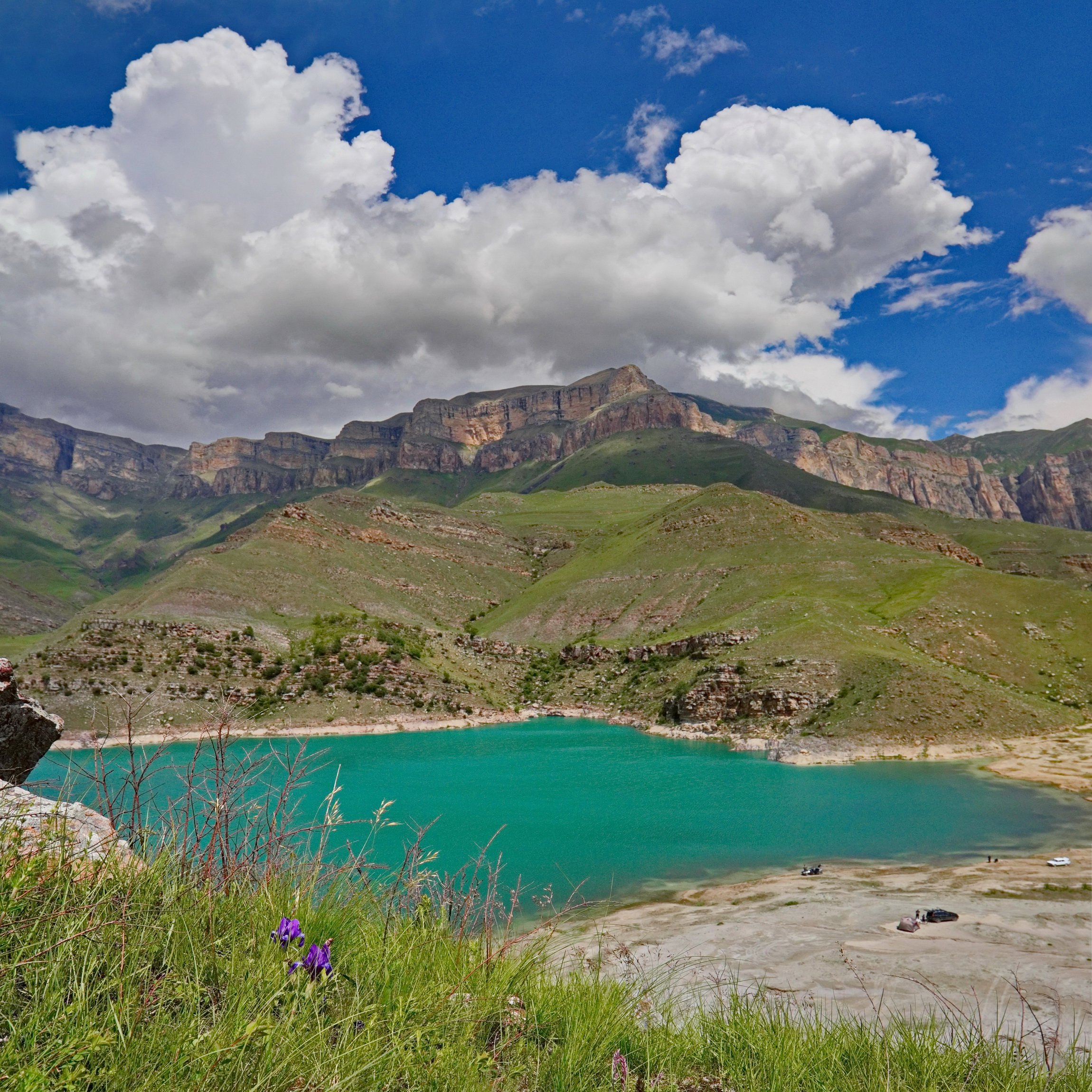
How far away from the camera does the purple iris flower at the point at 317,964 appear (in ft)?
9.22

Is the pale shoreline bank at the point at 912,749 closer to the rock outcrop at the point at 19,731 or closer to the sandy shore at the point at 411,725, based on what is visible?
the sandy shore at the point at 411,725

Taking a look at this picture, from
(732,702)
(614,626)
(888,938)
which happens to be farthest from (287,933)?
(614,626)

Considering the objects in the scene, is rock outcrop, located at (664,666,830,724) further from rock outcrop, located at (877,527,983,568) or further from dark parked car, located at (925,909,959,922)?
rock outcrop, located at (877,527,983,568)

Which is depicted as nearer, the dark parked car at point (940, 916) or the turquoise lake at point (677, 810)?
the dark parked car at point (940, 916)

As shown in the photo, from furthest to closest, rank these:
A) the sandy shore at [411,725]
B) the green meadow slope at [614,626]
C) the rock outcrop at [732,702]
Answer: the sandy shore at [411,725] → the green meadow slope at [614,626] → the rock outcrop at [732,702]

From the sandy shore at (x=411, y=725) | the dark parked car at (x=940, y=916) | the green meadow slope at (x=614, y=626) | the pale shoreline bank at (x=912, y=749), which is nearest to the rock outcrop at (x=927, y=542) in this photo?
the green meadow slope at (x=614, y=626)

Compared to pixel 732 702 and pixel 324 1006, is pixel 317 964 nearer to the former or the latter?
pixel 324 1006

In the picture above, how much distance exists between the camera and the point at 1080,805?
31.8 meters

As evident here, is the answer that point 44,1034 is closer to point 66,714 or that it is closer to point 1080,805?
point 1080,805

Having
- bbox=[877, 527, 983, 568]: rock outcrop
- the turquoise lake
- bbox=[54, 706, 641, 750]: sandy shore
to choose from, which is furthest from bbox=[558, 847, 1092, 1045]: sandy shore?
bbox=[877, 527, 983, 568]: rock outcrop

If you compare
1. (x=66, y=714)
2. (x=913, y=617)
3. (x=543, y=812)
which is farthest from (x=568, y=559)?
(x=543, y=812)

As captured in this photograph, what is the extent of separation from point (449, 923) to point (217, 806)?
1.96 m

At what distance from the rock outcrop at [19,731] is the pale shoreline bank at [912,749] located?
1006 inches

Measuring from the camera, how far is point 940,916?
17.7 meters
